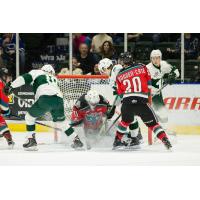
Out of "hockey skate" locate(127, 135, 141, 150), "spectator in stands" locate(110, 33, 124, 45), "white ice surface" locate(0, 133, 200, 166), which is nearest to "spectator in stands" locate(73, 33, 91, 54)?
"spectator in stands" locate(110, 33, 124, 45)

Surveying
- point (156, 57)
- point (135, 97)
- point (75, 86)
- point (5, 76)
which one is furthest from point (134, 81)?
point (5, 76)

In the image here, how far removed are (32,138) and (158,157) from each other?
1182 mm

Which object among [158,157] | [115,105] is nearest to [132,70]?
[115,105]

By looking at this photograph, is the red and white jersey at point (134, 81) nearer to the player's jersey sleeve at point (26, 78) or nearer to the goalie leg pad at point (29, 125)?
the player's jersey sleeve at point (26, 78)

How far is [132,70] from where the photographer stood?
23.1 ft

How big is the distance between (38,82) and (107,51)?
76cm

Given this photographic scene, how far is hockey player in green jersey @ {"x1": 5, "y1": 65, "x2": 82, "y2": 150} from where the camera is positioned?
23.2 ft

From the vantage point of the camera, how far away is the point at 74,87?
7207 millimetres

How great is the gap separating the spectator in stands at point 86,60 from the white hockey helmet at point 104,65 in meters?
0.08

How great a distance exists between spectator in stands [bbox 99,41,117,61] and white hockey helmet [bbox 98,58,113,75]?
45 millimetres

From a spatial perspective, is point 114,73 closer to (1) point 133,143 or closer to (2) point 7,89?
(1) point 133,143

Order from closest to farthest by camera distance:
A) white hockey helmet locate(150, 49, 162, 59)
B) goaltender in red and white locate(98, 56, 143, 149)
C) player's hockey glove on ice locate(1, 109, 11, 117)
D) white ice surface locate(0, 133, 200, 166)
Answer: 1. white ice surface locate(0, 133, 200, 166)
2. goaltender in red and white locate(98, 56, 143, 149)
3. player's hockey glove on ice locate(1, 109, 11, 117)
4. white hockey helmet locate(150, 49, 162, 59)

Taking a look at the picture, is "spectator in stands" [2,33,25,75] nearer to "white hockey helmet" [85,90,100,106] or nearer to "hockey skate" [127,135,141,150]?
"white hockey helmet" [85,90,100,106]

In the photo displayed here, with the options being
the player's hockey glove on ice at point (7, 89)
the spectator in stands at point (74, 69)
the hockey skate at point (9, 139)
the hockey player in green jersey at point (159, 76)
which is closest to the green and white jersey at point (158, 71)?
the hockey player in green jersey at point (159, 76)
